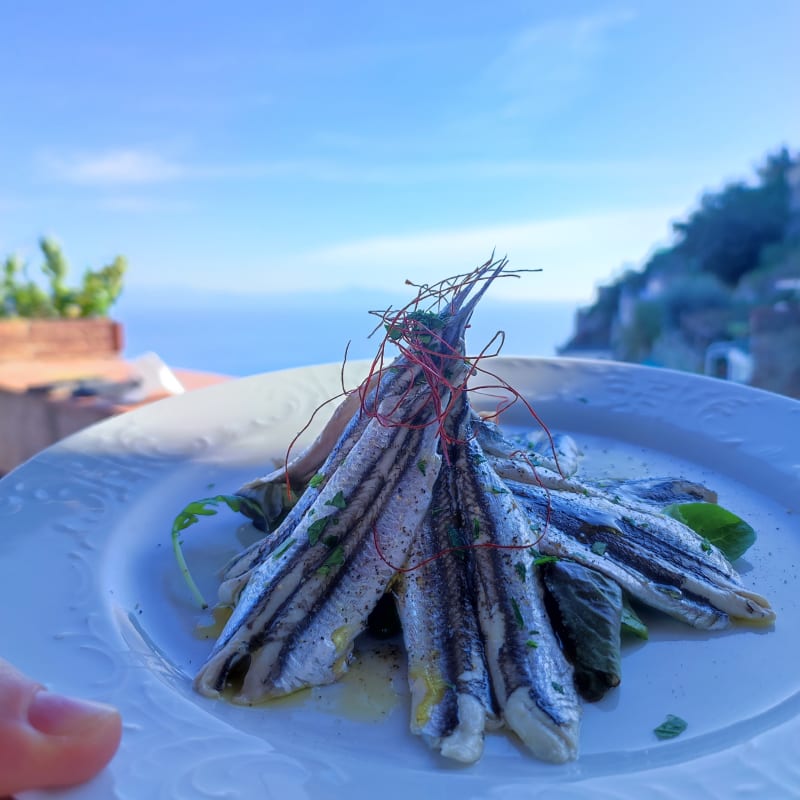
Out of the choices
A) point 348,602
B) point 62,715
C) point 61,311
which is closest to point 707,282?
point 61,311

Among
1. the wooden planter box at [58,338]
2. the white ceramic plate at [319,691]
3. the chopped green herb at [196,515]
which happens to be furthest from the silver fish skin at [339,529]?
the wooden planter box at [58,338]

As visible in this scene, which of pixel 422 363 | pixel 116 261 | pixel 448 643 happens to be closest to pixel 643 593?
pixel 448 643

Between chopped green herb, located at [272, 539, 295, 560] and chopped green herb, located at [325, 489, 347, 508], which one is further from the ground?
chopped green herb, located at [325, 489, 347, 508]

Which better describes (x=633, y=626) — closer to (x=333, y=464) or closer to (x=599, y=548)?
(x=599, y=548)

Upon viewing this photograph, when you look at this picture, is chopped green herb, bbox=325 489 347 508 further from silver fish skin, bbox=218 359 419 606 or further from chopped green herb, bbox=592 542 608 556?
chopped green herb, bbox=592 542 608 556

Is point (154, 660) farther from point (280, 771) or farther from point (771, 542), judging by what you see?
point (771, 542)

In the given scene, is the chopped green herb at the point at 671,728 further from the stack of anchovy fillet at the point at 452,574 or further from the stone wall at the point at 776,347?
the stone wall at the point at 776,347

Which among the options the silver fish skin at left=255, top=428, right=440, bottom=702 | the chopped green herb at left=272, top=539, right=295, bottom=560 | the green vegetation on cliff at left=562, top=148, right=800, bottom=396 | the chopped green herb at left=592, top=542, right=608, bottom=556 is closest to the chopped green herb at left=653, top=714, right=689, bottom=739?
the chopped green herb at left=592, top=542, right=608, bottom=556
